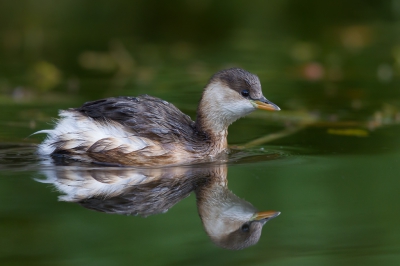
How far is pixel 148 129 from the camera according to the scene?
6.02 m

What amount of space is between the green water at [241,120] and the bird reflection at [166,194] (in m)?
0.09

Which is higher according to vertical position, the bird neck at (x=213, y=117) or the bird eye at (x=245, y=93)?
the bird eye at (x=245, y=93)

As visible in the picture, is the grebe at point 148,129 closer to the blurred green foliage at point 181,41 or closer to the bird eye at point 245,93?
the bird eye at point 245,93

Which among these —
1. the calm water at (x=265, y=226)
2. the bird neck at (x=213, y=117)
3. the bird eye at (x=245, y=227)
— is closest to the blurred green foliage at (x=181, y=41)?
the bird neck at (x=213, y=117)

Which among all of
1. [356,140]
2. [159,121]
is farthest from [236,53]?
[159,121]

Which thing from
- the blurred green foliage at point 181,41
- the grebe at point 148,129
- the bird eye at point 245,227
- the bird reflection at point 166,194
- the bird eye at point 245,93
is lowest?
the bird eye at point 245,227

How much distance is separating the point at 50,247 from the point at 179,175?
1.75 m

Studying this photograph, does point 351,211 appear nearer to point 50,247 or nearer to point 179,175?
point 179,175

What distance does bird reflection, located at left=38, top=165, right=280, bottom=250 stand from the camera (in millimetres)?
4516

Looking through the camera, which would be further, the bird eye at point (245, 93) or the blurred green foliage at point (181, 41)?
the blurred green foliage at point (181, 41)

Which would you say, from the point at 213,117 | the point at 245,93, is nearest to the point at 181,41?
the point at 213,117

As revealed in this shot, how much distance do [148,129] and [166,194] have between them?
1011 millimetres

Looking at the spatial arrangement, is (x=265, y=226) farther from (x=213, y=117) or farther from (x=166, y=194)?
(x=213, y=117)

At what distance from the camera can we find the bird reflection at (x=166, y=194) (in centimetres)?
452
